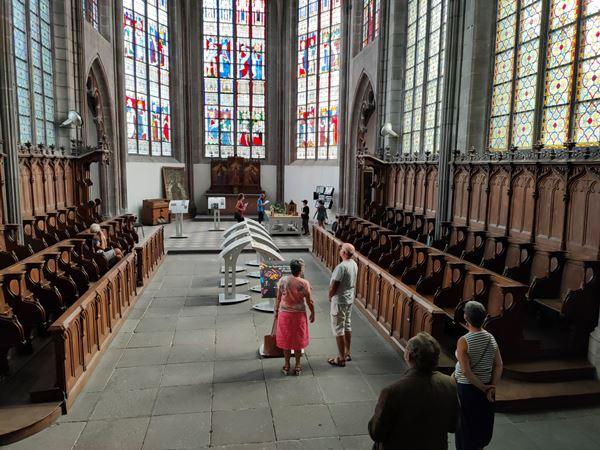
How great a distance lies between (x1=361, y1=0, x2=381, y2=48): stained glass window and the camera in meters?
17.6

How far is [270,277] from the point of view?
784cm

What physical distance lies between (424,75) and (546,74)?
5567 mm

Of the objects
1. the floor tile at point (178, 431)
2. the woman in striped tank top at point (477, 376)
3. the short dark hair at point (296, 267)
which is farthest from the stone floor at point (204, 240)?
the woman in striped tank top at point (477, 376)

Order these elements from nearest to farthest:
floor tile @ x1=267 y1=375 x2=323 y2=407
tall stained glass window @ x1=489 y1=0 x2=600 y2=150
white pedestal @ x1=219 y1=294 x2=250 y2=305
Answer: floor tile @ x1=267 y1=375 x2=323 y2=407 < tall stained glass window @ x1=489 y1=0 x2=600 y2=150 < white pedestal @ x1=219 y1=294 x2=250 y2=305

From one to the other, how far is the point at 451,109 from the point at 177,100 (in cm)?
1656

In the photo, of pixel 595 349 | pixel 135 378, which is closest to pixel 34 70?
pixel 135 378

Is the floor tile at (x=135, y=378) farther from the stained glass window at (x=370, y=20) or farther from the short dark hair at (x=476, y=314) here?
the stained glass window at (x=370, y=20)

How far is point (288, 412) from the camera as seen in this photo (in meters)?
5.23

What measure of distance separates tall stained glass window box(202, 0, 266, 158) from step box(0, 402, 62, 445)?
70.6 feet

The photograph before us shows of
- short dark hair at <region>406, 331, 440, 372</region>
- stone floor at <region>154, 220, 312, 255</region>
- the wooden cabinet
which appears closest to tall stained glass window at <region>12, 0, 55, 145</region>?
stone floor at <region>154, 220, 312, 255</region>

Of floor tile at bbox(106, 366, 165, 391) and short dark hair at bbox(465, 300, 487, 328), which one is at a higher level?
short dark hair at bbox(465, 300, 487, 328)

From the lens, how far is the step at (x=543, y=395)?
532cm

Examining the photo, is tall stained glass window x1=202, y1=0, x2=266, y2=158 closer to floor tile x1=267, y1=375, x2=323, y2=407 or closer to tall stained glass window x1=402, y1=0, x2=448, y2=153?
tall stained glass window x1=402, y1=0, x2=448, y2=153

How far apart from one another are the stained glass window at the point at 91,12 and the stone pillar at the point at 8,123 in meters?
7.25
